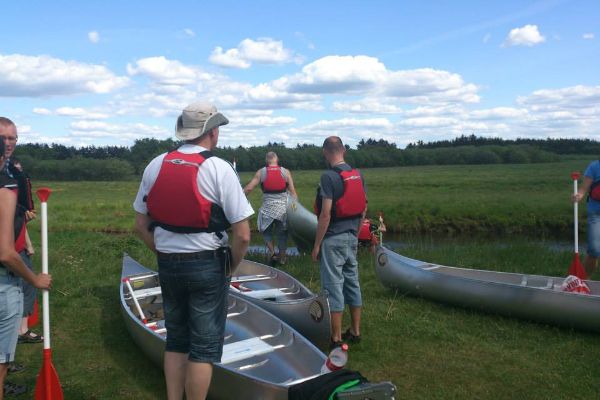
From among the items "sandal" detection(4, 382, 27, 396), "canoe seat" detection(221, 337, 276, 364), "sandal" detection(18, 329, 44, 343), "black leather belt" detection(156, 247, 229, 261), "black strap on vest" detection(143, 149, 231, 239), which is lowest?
"sandal" detection(4, 382, 27, 396)

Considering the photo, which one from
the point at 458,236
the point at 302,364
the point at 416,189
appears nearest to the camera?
the point at 302,364

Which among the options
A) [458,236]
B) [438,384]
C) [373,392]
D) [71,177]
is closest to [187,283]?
[373,392]

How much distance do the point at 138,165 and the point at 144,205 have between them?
4744cm

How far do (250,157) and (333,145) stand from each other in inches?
1727

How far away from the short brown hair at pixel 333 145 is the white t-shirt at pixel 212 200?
1.95 metres

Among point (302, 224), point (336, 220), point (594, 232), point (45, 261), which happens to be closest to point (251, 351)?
point (336, 220)

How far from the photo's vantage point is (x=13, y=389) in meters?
4.11

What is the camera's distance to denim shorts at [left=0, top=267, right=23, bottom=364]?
9.91 ft

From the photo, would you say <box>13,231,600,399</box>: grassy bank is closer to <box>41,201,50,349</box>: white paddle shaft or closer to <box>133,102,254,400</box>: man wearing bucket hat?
<box>41,201,50,349</box>: white paddle shaft

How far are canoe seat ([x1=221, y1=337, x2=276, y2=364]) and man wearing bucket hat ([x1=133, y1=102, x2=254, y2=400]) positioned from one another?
1063 mm

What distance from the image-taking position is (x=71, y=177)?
4425 centimetres

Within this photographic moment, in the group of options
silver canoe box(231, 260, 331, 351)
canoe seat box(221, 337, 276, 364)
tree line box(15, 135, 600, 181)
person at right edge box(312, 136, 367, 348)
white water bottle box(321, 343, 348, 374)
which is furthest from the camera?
tree line box(15, 135, 600, 181)

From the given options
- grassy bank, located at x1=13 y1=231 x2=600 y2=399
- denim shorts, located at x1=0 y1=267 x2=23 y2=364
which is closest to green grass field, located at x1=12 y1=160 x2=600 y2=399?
grassy bank, located at x1=13 y1=231 x2=600 y2=399

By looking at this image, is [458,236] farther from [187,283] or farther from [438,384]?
[187,283]
